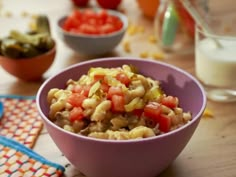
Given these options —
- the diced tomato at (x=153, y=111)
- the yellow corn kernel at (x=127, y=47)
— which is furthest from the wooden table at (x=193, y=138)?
the diced tomato at (x=153, y=111)

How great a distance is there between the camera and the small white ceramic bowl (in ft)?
4.07

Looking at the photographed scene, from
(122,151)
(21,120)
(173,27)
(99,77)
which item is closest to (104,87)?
(99,77)

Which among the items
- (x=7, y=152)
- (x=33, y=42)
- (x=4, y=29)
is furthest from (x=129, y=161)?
(x=4, y=29)

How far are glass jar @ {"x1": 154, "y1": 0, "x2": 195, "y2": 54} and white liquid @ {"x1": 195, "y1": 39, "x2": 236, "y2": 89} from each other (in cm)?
20

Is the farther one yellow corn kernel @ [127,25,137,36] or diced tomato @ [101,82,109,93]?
yellow corn kernel @ [127,25,137,36]

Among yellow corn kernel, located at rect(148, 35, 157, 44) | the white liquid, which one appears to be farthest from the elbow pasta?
yellow corn kernel, located at rect(148, 35, 157, 44)

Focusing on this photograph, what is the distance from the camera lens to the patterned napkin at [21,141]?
83cm

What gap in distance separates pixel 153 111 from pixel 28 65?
0.45m

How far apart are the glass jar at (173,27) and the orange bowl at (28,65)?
0.35 m

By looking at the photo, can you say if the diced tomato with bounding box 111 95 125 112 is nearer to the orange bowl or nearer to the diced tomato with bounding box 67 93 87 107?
the diced tomato with bounding box 67 93 87 107

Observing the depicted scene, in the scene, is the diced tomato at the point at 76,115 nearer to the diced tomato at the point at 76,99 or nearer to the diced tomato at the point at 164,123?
the diced tomato at the point at 76,99

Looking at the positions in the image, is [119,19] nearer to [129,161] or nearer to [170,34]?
[170,34]

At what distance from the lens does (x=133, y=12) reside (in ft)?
5.24

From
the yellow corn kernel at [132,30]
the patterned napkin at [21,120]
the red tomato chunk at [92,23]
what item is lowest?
the yellow corn kernel at [132,30]
